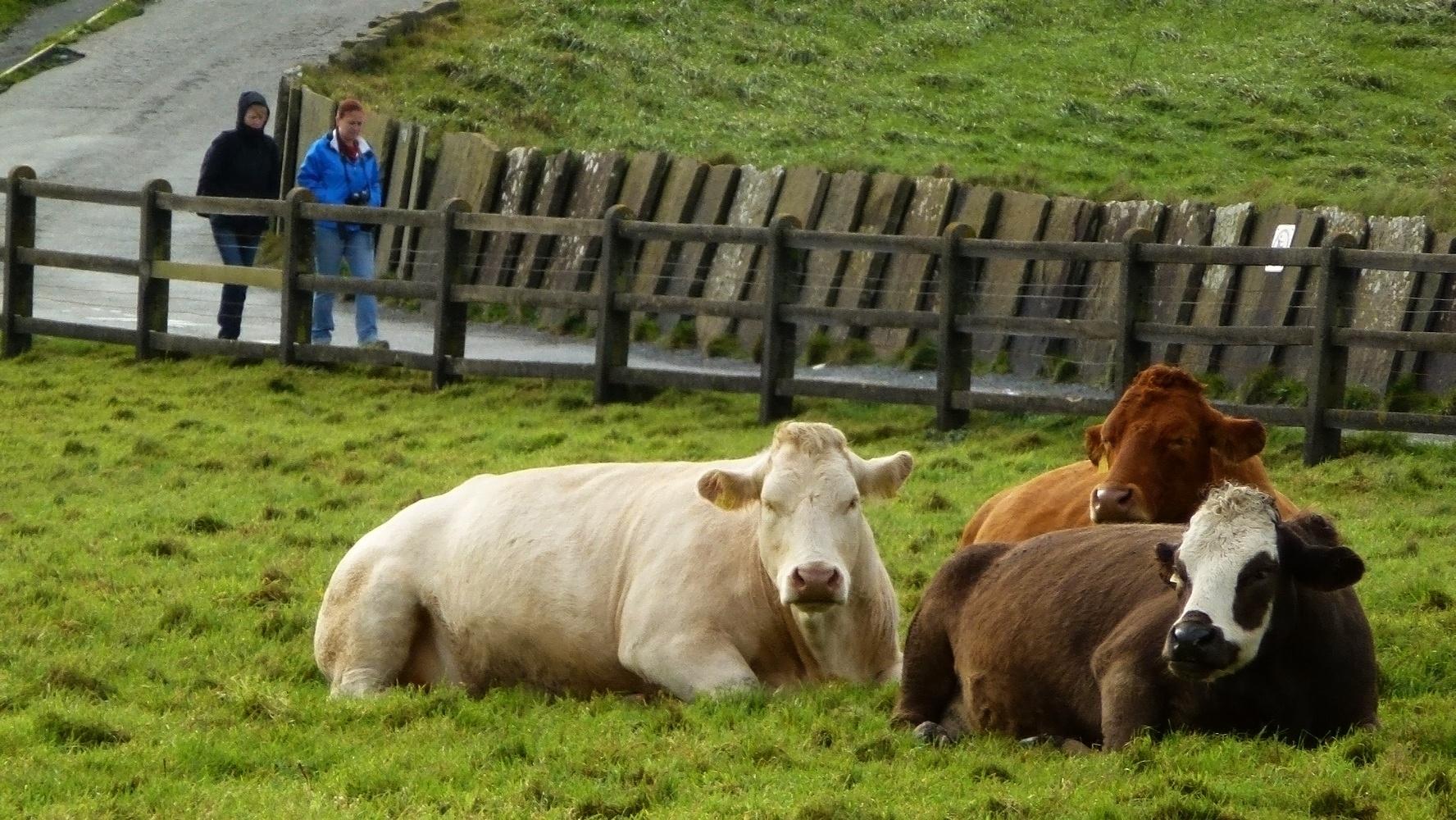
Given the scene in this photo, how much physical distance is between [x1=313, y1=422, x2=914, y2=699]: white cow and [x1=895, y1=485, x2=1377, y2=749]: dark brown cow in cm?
59

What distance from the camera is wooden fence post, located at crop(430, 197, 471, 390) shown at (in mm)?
15891

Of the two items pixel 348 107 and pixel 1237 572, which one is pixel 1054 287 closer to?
pixel 348 107

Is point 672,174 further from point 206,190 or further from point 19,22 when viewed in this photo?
point 19,22

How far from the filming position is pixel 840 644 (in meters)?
7.37

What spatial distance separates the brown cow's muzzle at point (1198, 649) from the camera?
553 cm

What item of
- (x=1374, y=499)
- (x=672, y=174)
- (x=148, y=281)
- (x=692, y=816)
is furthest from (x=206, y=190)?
(x=692, y=816)

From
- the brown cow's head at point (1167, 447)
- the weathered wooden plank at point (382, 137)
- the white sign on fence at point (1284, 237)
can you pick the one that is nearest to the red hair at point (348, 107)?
the weathered wooden plank at point (382, 137)

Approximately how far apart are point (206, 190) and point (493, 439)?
6308 millimetres

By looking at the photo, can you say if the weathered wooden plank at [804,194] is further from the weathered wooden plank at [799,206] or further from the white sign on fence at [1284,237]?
the white sign on fence at [1284,237]

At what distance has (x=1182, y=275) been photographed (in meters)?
15.2

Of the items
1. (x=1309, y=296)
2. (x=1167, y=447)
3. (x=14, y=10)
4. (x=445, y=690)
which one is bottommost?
Result: (x=445, y=690)

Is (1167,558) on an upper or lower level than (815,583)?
upper

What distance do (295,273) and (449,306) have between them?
1667mm

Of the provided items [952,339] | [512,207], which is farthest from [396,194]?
[952,339]
